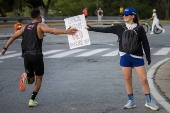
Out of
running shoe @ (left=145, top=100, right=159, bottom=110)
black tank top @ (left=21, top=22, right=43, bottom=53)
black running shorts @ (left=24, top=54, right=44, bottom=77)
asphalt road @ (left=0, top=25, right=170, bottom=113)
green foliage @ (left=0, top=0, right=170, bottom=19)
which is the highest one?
black tank top @ (left=21, top=22, right=43, bottom=53)

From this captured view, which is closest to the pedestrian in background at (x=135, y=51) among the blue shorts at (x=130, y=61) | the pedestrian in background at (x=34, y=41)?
the blue shorts at (x=130, y=61)

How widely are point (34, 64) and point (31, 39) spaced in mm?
477

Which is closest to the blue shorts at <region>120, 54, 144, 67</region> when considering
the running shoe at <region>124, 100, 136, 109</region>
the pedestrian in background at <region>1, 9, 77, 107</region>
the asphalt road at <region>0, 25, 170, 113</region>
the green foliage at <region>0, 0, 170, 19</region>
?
the running shoe at <region>124, 100, 136, 109</region>

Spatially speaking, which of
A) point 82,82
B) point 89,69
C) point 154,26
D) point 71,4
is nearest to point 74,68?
point 89,69

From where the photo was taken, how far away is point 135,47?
7.07m

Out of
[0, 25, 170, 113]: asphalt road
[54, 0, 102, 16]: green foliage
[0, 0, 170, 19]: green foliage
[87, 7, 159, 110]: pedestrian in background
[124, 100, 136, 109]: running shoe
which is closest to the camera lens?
[87, 7, 159, 110]: pedestrian in background

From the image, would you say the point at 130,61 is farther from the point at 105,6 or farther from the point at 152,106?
the point at 105,6

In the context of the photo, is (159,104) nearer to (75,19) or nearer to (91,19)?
(75,19)

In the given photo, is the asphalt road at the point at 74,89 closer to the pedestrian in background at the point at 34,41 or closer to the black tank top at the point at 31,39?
the pedestrian in background at the point at 34,41

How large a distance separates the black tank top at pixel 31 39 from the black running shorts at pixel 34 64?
0.42 ft

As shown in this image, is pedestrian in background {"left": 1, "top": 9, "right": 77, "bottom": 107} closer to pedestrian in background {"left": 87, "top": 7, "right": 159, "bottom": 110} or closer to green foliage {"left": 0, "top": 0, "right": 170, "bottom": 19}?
pedestrian in background {"left": 87, "top": 7, "right": 159, "bottom": 110}

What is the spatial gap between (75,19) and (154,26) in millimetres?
21351

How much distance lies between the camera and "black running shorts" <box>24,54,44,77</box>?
7.50 m

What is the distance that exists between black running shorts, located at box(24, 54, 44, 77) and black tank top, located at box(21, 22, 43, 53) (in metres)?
0.13
